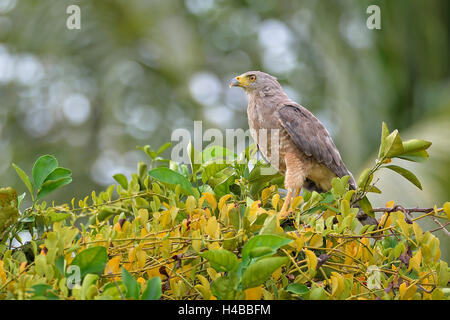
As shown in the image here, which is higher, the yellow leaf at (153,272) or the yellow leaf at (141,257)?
the yellow leaf at (141,257)

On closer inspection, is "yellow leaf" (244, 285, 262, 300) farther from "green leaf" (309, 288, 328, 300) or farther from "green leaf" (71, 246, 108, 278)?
"green leaf" (71, 246, 108, 278)

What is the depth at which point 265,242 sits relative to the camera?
928 millimetres

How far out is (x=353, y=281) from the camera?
3.69 feet

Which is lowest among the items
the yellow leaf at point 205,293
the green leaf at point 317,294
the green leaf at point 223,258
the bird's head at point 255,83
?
the green leaf at point 317,294

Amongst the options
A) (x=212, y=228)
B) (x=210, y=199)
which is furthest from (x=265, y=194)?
(x=212, y=228)

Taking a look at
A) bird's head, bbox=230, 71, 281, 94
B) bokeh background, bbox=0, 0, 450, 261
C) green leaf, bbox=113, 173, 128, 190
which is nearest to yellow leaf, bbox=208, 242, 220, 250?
green leaf, bbox=113, 173, 128, 190

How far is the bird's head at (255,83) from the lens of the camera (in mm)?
2703

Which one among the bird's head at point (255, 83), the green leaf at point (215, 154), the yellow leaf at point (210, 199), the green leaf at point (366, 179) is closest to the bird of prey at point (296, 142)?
the bird's head at point (255, 83)

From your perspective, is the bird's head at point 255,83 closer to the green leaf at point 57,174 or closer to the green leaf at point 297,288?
the green leaf at point 57,174

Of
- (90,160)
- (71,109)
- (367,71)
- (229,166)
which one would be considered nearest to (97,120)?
(71,109)

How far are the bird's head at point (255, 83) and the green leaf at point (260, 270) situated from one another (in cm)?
189

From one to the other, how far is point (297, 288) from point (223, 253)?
0.19 meters

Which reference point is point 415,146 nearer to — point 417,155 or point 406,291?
point 417,155

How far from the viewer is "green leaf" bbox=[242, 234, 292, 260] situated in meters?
0.91
